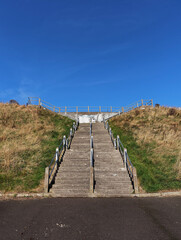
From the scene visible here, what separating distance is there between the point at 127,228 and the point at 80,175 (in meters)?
5.26

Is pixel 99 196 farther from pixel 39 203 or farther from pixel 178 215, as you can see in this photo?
pixel 178 215

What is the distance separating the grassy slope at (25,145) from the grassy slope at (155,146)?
6.84 metres

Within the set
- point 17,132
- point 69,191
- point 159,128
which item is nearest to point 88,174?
point 69,191

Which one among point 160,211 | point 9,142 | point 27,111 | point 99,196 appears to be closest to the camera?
point 160,211

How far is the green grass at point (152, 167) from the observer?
29.1ft

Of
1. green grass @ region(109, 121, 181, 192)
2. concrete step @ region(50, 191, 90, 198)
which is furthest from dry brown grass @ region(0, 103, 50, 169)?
green grass @ region(109, 121, 181, 192)

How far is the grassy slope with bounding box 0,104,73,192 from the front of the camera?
915cm

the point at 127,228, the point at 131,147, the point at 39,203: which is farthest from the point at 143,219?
the point at 131,147

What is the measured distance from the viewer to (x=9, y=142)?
13.2 meters

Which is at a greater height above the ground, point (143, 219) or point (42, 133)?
point (42, 133)

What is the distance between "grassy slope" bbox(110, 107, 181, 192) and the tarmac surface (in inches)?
70.9

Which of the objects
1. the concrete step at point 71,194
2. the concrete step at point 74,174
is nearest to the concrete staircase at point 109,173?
the concrete step at point 71,194

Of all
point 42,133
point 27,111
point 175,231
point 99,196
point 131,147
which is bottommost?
point 99,196

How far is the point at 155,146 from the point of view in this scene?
13086 mm
